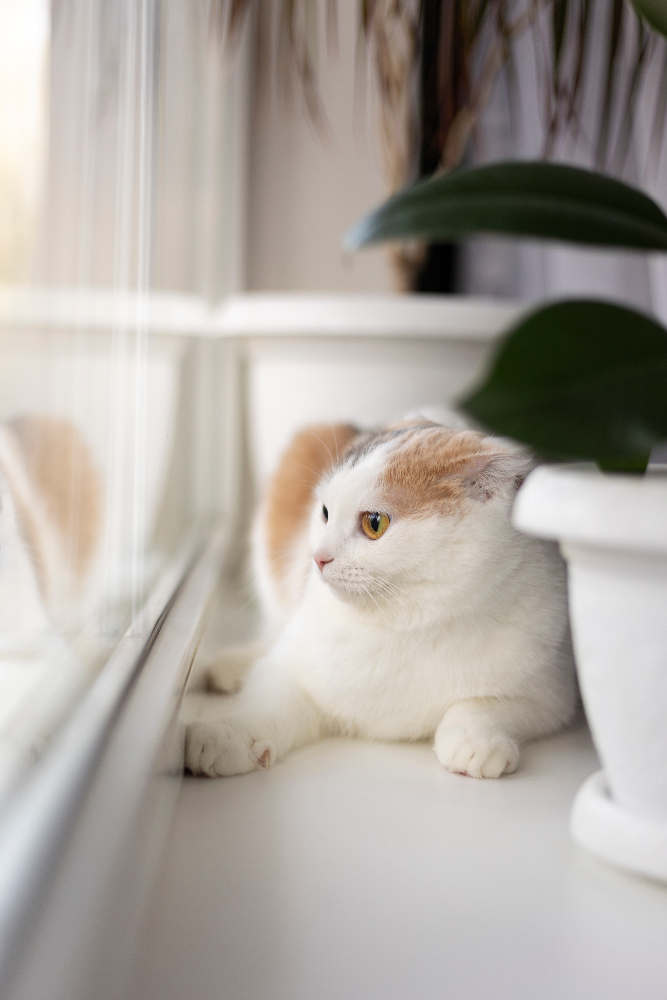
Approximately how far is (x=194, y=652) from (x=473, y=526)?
35 cm

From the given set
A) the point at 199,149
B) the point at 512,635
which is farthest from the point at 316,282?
the point at 512,635

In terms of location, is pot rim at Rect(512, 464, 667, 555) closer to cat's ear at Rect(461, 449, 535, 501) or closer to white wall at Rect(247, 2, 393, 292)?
cat's ear at Rect(461, 449, 535, 501)

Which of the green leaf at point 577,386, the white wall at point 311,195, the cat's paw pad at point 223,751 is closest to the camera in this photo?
the green leaf at point 577,386

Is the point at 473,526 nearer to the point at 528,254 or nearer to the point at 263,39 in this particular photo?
the point at 263,39

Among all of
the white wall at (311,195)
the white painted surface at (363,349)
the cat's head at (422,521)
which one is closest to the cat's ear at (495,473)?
the cat's head at (422,521)

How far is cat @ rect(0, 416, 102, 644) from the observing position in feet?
1.45

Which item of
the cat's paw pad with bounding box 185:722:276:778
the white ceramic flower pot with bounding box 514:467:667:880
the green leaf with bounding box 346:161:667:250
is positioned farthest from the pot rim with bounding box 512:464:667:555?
the cat's paw pad with bounding box 185:722:276:778

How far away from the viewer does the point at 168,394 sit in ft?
4.19

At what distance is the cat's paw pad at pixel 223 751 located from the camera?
676 mm

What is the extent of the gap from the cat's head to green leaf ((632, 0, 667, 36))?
1.14 ft

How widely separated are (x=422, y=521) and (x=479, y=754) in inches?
8.4

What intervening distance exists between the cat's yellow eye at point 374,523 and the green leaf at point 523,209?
1.14 feet

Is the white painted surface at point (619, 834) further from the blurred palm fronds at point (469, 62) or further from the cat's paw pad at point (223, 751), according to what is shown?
the blurred palm fronds at point (469, 62)

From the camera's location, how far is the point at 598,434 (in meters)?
0.36
